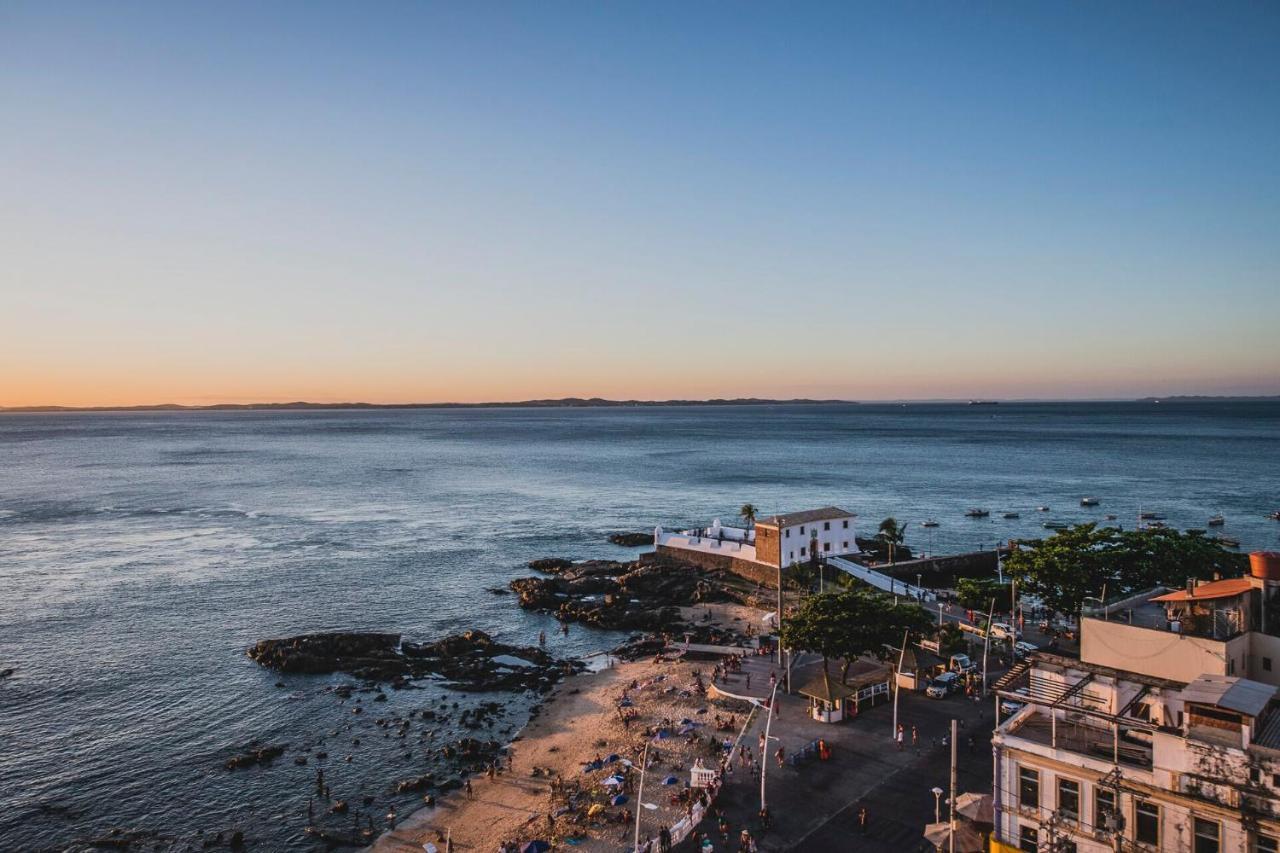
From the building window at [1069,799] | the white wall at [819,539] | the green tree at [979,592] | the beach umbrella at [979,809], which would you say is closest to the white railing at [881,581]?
the white wall at [819,539]

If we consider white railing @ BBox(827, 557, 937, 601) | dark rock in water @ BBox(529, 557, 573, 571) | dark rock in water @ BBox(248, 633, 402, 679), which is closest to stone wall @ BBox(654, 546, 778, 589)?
white railing @ BBox(827, 557, 937, 601)

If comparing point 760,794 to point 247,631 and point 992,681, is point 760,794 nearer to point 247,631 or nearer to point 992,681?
point 992,681

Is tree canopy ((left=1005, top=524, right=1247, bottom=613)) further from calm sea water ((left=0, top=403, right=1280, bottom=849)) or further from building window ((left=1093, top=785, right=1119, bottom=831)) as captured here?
calm sea water ((left=0, top=403, right=1280, bottom=849))

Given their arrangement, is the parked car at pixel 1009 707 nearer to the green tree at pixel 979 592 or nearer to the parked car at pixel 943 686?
the parked car at pixel 943 686

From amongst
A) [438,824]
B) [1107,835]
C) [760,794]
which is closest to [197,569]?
[438,824]

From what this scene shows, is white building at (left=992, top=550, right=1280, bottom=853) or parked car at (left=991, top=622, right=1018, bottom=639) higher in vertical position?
white building at (left=992, top=550, right=1280, bottom=853)
